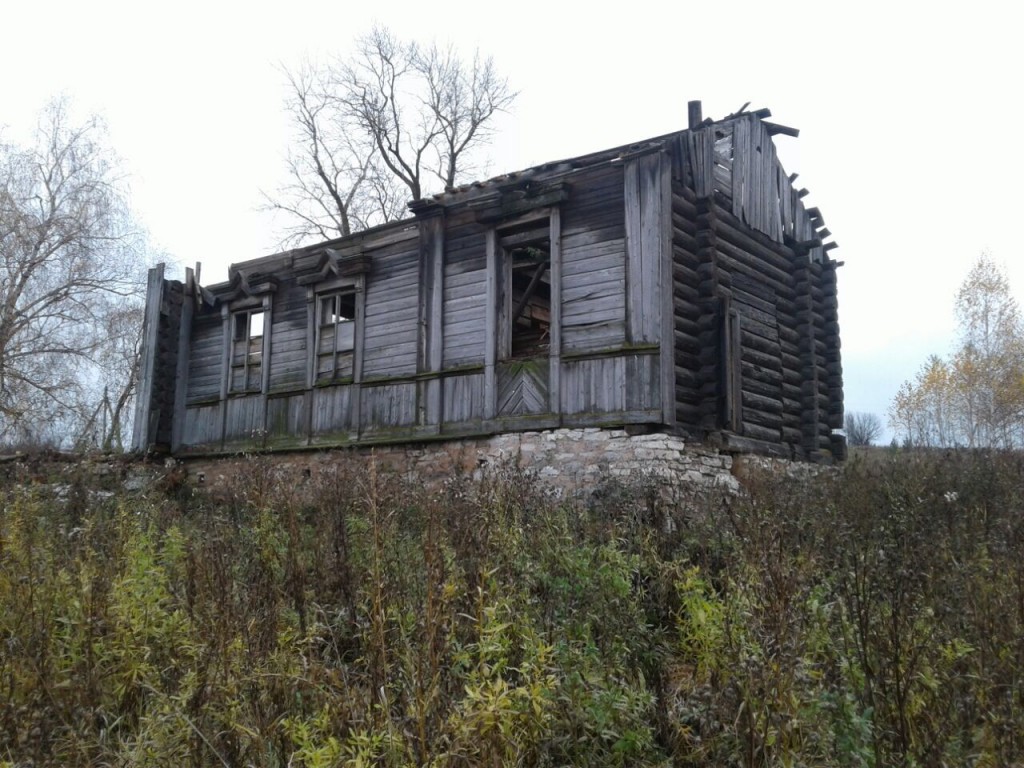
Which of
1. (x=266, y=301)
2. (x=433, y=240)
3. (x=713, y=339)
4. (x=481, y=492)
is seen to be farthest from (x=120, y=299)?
(x=481, y=492)

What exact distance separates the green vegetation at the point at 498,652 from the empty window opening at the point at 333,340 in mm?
8338

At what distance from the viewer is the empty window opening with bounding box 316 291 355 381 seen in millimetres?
13594

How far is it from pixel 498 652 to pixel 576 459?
22.9 feet

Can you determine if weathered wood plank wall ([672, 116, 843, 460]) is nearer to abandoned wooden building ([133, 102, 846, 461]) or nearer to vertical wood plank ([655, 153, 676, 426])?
abandoned wooden building ([133, 102, 846, 461])

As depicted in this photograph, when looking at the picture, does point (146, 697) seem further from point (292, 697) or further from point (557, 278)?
point (557, 278)

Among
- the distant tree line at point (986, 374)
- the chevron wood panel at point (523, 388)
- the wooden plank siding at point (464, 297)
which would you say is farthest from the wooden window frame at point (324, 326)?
the distant tree line at point (986, 374)

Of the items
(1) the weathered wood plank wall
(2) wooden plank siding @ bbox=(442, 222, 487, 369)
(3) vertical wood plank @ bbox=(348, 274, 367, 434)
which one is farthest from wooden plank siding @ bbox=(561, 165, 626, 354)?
(3) vertical wood plank @ bbox=(348, 274, 367, 434)

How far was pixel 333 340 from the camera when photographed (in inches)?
543

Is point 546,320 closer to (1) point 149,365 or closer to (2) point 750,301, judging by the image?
(2) point 750,301

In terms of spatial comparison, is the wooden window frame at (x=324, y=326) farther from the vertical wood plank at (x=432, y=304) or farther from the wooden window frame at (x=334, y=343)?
the vertical wood plank at (x=432, y=304)

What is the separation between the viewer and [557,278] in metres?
11.0

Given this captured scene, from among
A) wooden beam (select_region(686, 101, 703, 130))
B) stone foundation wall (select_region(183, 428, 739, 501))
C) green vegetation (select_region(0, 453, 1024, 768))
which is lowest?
green vegetation (select_region(0, 453, 1024, 768))

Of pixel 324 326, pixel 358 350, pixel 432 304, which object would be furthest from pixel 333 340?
pixel 432 304

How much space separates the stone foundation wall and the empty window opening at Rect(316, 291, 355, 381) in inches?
72.1
